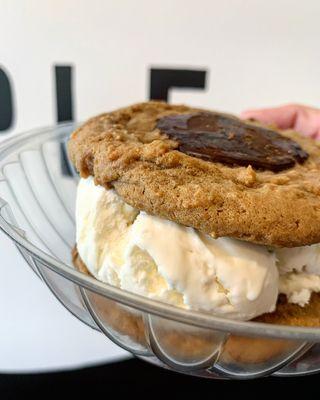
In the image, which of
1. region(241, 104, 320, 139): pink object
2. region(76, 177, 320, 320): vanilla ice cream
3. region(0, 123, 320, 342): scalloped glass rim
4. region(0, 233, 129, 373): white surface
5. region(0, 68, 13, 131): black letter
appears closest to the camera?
region(0, 123, 320, 342): scalloped glass rim

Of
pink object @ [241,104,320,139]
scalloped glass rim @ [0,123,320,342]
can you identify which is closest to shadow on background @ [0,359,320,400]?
pink object @ [241,104,320,139]

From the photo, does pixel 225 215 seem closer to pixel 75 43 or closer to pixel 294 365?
pixel 294 365

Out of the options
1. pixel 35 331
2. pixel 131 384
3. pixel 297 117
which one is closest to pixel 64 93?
pixel 297 117

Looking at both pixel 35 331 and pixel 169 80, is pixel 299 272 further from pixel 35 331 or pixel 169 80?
pixel 35 331

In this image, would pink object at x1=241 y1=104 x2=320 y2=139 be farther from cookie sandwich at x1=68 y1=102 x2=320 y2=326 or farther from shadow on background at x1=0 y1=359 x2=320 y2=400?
shadow on background at x1=0 y1=359 x2=320 y2=400

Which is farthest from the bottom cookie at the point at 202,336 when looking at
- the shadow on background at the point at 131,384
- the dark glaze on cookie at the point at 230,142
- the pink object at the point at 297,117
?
the shadow on background at the point at 131,384

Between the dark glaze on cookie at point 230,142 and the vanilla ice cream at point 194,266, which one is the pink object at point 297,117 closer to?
the dark glaze on cookie at point 230,142
